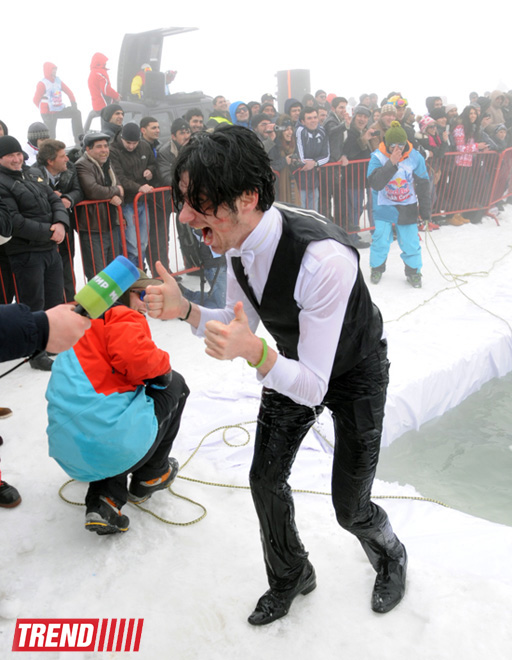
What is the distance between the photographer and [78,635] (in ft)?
7.38

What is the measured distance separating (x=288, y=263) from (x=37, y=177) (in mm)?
3516

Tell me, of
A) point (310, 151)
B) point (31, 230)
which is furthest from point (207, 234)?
point (310, 151)

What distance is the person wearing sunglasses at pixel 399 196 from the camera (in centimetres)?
625

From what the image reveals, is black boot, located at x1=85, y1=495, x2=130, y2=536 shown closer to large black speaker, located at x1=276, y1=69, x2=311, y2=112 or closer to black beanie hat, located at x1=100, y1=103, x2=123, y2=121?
black beanie hat, located at x1=100, y1=103, x2=123, y2=121

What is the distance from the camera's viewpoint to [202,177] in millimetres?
1571

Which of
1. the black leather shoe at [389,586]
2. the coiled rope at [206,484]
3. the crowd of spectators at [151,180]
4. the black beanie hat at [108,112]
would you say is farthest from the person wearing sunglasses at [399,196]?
the black leather shoe at [389,586]

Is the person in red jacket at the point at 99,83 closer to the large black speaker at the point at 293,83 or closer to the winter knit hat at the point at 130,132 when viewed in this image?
the large black speaker at the point at 293,83

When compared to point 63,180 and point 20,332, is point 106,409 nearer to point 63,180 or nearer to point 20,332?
point 20,332

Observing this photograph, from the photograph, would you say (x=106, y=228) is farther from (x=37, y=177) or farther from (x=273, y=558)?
(x=273, y=558)

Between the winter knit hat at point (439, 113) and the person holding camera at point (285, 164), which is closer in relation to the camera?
the person holding camera at point (285, 164)

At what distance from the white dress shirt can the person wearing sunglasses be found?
4.89m

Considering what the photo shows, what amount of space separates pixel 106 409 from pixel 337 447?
1.04 metres

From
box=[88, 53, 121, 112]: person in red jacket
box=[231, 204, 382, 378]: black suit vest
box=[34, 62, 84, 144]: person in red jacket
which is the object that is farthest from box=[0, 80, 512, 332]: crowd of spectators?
box=[34, 62, 84, 144]: person in red jacket

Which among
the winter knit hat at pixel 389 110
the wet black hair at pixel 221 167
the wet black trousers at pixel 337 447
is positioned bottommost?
the wet black trousers at pixel 337 447
